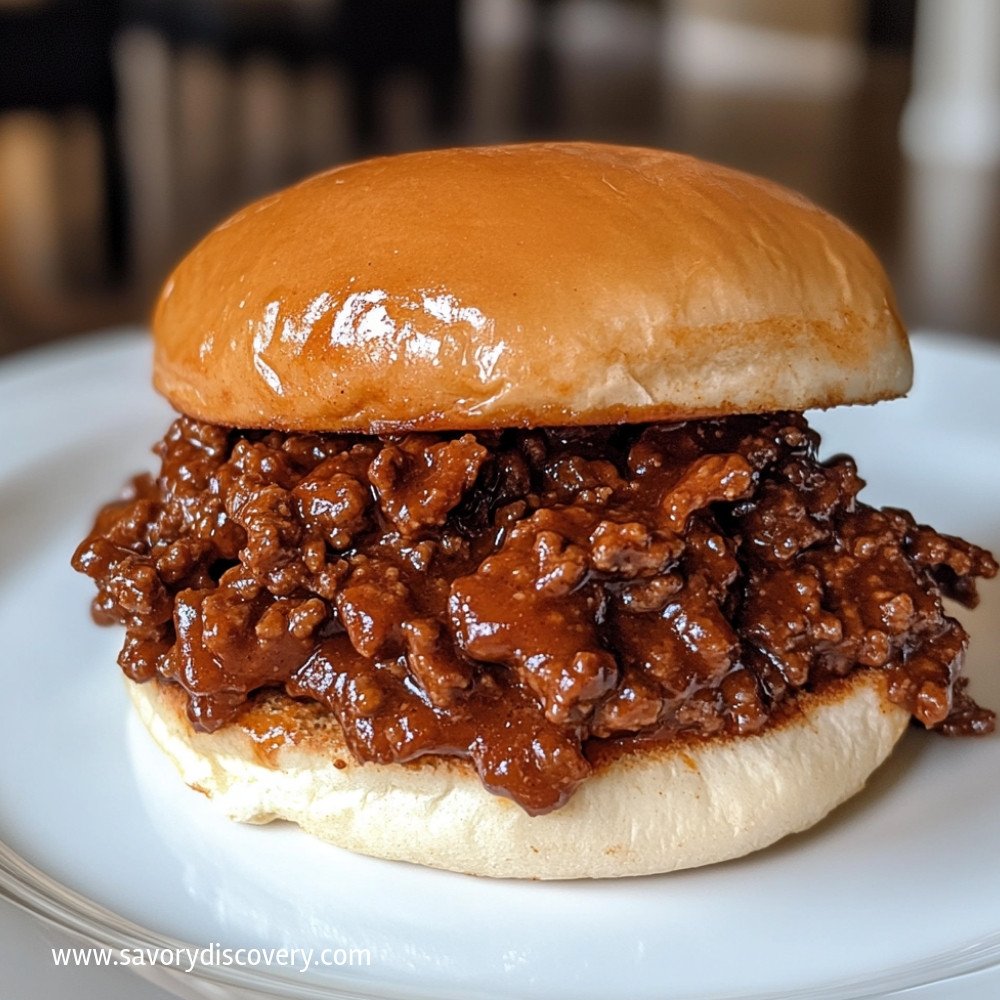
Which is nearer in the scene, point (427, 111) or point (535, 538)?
point (535, 538)

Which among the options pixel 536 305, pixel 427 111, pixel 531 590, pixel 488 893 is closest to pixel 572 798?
pixel 488 893

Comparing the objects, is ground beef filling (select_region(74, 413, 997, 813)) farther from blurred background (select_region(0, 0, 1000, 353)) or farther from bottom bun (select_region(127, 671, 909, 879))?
blurred background (select_region(0, 0, 1000, 353))

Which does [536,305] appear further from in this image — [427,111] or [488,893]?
[427,111]

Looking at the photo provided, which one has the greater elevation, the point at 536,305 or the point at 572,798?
the point at 536,305

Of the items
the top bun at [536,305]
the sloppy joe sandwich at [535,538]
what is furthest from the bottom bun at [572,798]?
the top bun at [536,305]

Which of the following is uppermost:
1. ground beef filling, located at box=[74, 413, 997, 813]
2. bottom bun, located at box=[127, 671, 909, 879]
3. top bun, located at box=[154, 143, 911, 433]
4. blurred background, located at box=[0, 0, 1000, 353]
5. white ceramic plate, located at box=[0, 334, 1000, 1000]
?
top bun, located at box=[154, 143, 911, 433]

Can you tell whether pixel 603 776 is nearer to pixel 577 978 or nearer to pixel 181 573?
pixel 577 978

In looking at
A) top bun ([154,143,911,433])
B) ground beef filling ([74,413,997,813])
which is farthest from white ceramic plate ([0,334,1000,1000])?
top bun ([154,143,911,433])
